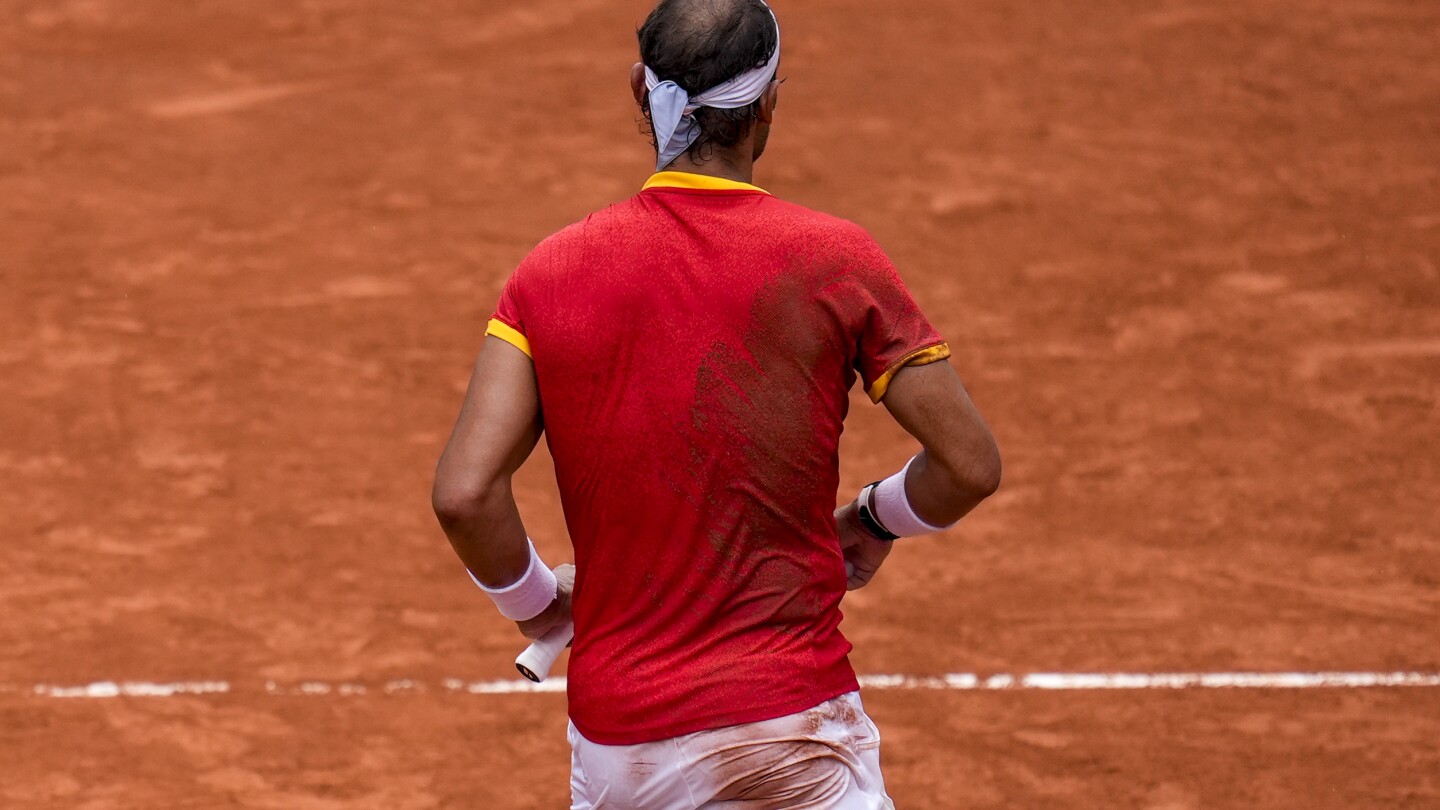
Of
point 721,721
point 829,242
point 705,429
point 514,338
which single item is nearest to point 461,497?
point 514,338

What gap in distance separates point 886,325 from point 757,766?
0.68 meters

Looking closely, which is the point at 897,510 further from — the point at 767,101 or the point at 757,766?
the point at 767,101

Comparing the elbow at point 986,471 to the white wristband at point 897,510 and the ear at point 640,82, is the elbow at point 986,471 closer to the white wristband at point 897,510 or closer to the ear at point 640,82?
the white wristband at point 897,510

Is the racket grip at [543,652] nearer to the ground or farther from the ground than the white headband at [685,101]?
nearer to the ground

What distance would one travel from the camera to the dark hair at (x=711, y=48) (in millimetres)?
2697

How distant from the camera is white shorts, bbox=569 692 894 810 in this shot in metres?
2.67

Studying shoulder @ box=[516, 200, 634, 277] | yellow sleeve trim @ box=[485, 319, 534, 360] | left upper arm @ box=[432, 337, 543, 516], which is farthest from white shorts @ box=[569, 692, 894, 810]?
shoulder @ box=[516, 200, 634, 277]

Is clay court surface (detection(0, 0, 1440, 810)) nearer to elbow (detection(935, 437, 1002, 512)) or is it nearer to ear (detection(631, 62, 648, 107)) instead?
elbow (detection(935, 437, 1002, 512))

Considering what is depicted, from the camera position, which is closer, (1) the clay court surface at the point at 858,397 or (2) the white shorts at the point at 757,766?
(2) the white shorts at the point at 757,766

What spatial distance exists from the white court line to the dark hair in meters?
3.71

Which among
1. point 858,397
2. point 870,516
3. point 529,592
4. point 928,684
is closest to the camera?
point 529,592

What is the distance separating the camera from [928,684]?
616 cm

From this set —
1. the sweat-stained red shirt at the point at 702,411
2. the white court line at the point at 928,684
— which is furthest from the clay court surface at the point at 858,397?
the sweat-stained red shirt at the point at 702,411

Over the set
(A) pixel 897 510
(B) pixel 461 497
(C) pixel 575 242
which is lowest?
(A) pixel 897 510
